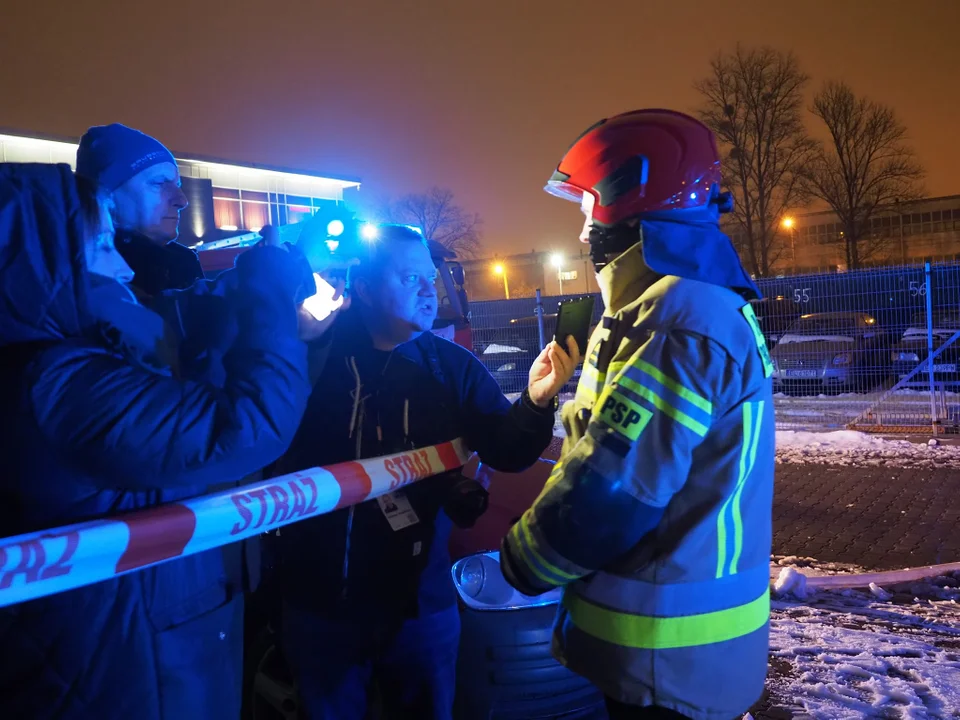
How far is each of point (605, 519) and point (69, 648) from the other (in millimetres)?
1231

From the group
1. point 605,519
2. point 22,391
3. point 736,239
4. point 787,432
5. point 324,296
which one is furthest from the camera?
point 736,239

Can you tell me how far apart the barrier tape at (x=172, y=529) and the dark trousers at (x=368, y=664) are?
53 centimetres

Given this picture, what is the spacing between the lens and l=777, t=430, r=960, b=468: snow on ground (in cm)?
935

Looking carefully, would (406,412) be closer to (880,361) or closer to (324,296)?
(324,296)

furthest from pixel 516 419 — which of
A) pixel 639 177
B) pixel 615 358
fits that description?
pixel 639 177

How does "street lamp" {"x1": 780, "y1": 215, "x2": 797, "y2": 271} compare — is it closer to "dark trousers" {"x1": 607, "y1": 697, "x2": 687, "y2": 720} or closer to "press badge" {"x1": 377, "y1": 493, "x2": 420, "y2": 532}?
"press badge" {"x1": 377, "y1": 493, "x2": 420, "y2": 532}

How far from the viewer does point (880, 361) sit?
11977 mm

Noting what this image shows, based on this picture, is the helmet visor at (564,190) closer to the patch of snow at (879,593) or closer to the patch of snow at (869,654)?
the patch of snow at (869,654)

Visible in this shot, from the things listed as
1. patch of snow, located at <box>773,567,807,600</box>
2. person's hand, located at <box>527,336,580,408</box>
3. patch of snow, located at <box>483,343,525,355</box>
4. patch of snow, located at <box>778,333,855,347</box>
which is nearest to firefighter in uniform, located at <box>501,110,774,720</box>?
person's hand, located at <box>527,336,580,408</box>

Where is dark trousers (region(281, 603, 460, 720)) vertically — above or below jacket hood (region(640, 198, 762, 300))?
below

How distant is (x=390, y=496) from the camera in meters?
2.38

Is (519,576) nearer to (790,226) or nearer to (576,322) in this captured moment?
(576,322)

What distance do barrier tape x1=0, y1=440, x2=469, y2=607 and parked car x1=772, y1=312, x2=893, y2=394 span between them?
1176cm

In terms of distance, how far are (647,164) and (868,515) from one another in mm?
6695
